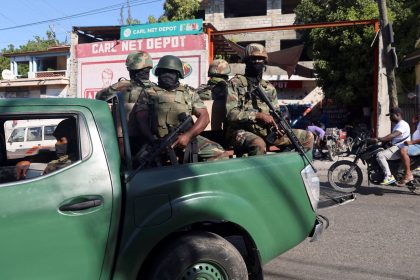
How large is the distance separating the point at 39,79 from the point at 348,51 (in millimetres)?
19496

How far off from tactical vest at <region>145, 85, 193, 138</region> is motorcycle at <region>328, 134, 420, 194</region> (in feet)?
14.7

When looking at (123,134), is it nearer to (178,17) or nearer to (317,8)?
(317,8)

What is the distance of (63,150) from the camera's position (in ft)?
8.21

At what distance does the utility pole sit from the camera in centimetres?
1096

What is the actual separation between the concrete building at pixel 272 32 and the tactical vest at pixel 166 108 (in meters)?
17.4

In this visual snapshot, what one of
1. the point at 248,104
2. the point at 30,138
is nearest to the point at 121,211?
the point at 30,138

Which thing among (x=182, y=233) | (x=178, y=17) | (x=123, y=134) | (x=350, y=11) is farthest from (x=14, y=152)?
(x=178, y=17)

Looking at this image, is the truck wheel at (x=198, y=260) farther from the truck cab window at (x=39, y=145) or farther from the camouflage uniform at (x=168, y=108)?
the camouflage uniform at (x=168, y=108)

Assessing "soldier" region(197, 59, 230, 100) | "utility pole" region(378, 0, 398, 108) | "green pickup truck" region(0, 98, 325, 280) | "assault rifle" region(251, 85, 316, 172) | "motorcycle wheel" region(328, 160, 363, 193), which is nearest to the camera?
"green pickup truck" region(0, 98, 325, 280)

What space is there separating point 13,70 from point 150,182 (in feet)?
113

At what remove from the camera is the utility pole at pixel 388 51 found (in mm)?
10961

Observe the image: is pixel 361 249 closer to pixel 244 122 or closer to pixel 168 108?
pixel 244 122

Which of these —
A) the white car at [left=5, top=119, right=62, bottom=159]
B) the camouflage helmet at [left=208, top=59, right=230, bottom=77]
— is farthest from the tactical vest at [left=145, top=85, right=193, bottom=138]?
the camouflage helmet at [left=208, top=59, right=230, bottom=77]

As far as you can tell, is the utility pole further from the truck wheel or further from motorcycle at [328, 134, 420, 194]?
the truck wheel
